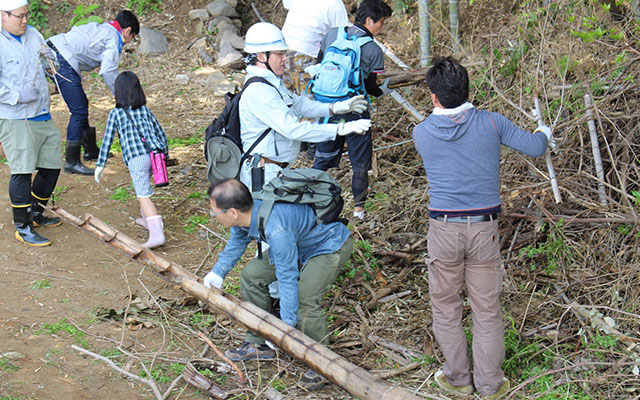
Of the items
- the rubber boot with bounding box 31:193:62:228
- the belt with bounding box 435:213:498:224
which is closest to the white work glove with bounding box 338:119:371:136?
the belt with bounding box 435:213:498:224

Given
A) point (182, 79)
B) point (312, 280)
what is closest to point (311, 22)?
point (312, 280)

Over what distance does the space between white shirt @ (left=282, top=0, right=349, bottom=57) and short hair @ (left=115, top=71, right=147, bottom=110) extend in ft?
6.28

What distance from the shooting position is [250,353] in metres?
4.17

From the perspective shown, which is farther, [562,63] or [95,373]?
[562,63]

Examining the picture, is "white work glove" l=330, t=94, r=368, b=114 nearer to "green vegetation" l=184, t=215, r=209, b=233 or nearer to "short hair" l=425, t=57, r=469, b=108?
"short hair" l=425, t=57, r=469, b=108

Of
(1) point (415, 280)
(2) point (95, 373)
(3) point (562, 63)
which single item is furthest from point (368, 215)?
(2) point (95, 373)

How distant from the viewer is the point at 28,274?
5.27m

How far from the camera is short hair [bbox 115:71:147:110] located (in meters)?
5.60

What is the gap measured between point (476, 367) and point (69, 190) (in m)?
5.27

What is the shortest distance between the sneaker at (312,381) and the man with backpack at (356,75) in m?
2.29

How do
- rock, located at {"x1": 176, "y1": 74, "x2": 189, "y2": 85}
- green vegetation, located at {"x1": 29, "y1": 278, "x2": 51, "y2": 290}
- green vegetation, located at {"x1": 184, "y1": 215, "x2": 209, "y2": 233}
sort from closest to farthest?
green vegetation, located at {"x1": 29, "y1": 278, "x2": 51, "y2": 290} → green vegetation, located at {"x1": 184, "y1": 215, "x2": 209, "y2": 233} → rock, located at {"x1": 176, "y1": 74, "x2": 189, "y2": 85}

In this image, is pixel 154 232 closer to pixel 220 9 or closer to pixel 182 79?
pixel 182 79

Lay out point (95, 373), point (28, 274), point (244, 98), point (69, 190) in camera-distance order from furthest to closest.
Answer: point (69, 190), point (28, 274), point (244, 98), point (95, 373)

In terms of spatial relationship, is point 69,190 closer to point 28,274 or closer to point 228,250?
point 28,274
